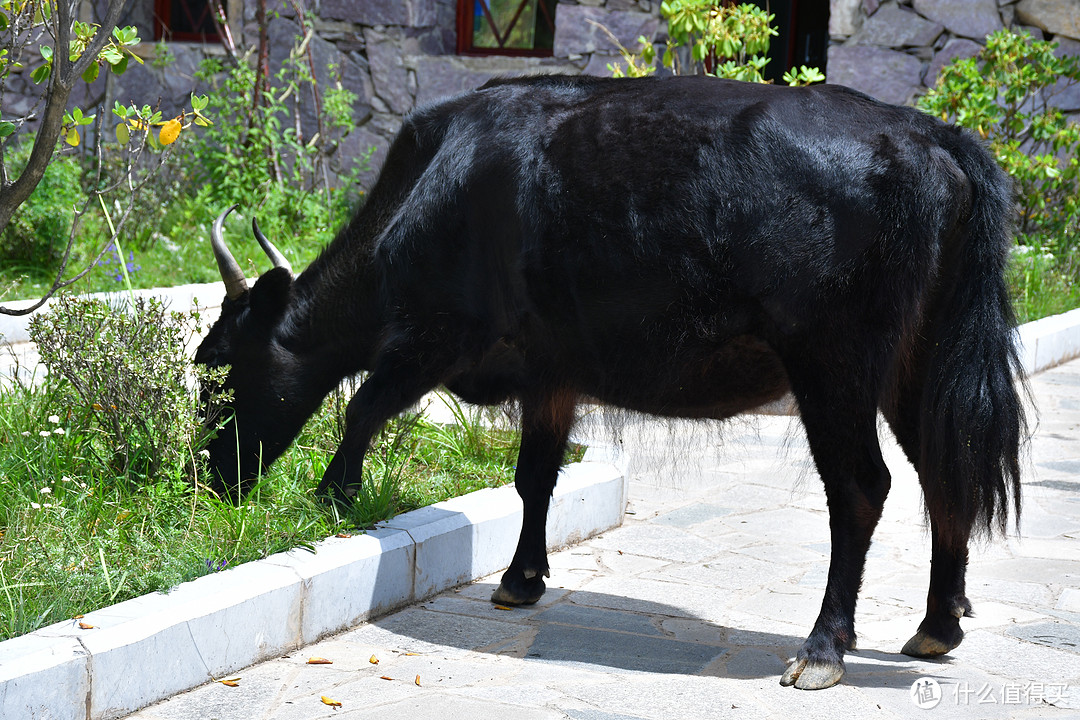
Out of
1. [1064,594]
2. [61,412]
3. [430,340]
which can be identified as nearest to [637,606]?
[430,340]

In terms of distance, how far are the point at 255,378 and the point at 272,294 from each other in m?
0.31

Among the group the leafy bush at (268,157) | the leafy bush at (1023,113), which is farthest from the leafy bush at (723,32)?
the leafy bush at (268,157)

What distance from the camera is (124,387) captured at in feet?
12.7

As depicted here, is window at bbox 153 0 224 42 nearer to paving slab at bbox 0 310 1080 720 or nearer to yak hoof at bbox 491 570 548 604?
paving slab at bbox 0 310 1080 720

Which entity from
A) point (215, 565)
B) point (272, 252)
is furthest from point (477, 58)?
point (215, 565)

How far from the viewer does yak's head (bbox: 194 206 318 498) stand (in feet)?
13.5

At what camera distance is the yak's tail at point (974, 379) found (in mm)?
3186

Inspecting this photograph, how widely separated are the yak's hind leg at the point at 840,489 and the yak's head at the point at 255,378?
1.86 metres

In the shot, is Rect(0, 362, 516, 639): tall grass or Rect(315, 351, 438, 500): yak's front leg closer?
Rect(0, 362, 516, 639): tall grass

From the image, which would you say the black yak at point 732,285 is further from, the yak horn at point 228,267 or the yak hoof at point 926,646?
the yak horn at point 228,267

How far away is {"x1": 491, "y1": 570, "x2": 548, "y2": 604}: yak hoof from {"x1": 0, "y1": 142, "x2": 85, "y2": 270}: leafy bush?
5220mm

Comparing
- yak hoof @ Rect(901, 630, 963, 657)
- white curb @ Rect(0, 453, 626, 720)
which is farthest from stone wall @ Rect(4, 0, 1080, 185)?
yak hoof @ Rect(901, 630, 963, 657)

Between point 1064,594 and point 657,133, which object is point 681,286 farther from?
point 1064,594

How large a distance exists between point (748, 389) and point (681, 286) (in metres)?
0.42
